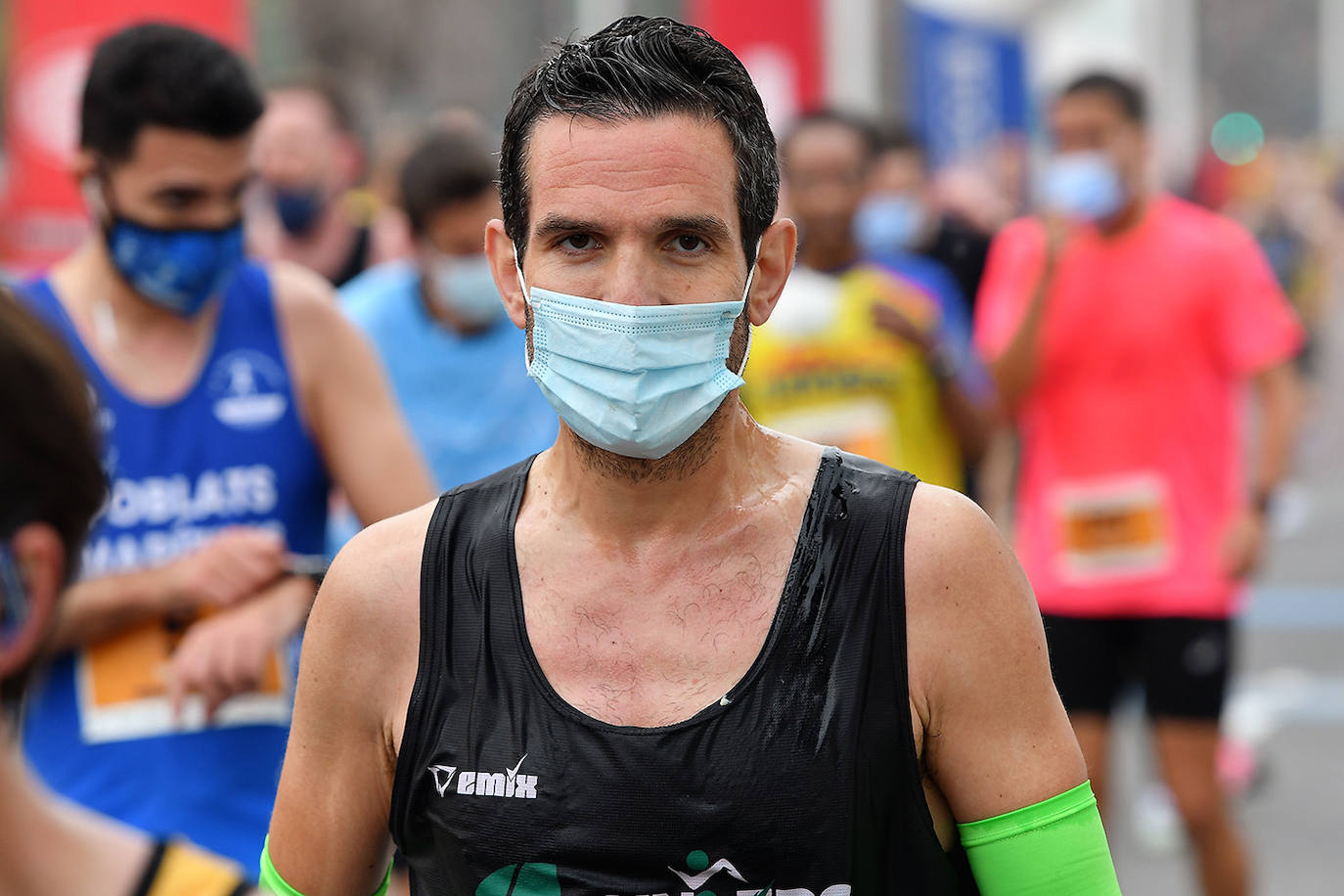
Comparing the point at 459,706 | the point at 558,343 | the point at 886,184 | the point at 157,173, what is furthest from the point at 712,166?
the point at 886,184

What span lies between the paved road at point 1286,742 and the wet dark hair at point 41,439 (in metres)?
5.22

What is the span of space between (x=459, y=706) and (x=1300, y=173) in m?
25.0

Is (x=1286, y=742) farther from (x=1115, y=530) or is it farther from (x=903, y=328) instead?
(x=903, y=328)

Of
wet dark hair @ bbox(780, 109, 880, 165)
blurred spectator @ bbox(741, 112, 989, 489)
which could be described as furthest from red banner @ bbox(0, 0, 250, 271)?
blurred spectator @ bbox(741, 112, 989, 489)

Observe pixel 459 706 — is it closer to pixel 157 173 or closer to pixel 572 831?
pixel 572 831

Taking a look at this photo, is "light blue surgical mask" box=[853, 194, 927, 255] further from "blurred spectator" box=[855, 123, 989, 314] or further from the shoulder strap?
the shoulder strap

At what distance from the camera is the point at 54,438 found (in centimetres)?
156

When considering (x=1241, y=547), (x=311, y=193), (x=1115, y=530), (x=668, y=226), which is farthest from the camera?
(x=311, y=193)

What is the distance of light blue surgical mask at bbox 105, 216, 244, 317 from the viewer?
366 centimetres

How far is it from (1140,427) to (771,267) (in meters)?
3.51

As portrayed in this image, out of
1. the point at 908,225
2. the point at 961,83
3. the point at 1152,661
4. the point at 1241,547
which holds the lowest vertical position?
the point at 1152,661

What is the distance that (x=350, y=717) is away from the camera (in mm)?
2379

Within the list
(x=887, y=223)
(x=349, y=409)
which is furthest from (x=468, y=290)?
(x=887, y=223)

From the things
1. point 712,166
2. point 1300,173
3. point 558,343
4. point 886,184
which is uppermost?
point 712,166
